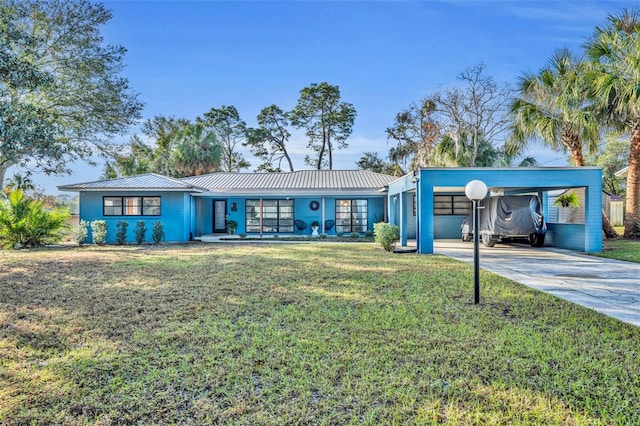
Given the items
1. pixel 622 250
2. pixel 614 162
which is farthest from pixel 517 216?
pixel 614 162

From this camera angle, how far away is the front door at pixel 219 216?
68.3 feet

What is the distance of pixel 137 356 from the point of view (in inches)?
141

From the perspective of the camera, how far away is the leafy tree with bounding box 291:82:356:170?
103 ft

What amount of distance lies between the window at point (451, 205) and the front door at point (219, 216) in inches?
452

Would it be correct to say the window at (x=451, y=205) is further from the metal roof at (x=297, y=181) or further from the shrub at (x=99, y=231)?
the shrub at (x=99, y=231)

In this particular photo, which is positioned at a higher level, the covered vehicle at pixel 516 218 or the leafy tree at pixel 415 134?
the leafy tree at pixel 415 134

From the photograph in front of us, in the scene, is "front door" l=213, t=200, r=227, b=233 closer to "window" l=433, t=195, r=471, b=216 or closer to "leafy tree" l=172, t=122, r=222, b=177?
"leafy tree" l=172, t=122, r=222, b=177

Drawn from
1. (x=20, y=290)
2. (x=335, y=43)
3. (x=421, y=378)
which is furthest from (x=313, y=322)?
(x=335, y=43)

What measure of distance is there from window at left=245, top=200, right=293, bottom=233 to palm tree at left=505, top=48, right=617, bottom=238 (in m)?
11.3

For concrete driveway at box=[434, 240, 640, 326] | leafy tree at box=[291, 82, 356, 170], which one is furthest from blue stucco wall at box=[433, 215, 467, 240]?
leafy tree at box=[291, 82, 356, 170]

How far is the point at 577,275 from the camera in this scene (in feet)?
25.4

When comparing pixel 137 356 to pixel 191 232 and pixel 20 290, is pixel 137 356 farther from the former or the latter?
pixel 191 232

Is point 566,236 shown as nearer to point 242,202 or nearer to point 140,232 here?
point 242,202

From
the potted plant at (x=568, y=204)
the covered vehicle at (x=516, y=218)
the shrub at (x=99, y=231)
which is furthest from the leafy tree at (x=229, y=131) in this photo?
the potted plant at (x=568, y=204)
